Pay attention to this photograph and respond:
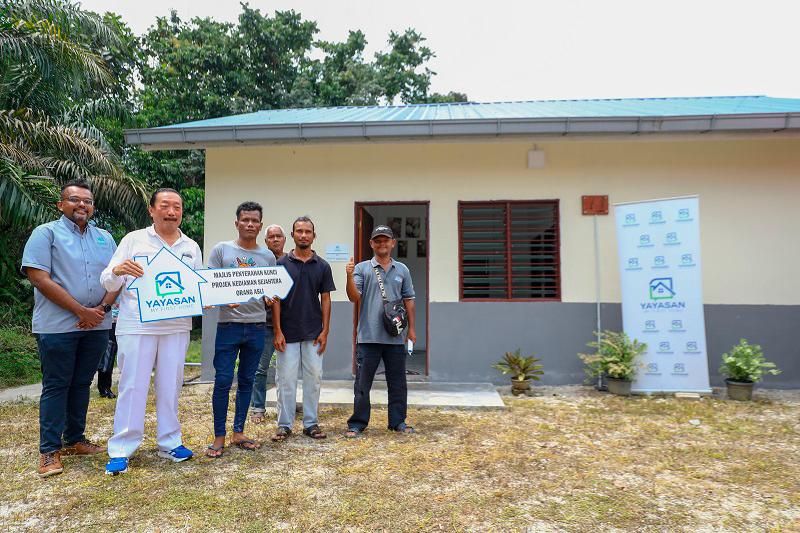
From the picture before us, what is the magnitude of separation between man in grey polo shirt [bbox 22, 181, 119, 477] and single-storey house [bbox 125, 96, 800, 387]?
3059 mm

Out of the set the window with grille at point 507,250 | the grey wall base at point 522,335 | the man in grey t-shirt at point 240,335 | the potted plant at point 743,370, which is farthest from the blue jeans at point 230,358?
the potted plant at point 743,370

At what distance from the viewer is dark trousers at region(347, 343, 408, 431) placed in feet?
14.0

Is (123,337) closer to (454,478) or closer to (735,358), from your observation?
(454,478)

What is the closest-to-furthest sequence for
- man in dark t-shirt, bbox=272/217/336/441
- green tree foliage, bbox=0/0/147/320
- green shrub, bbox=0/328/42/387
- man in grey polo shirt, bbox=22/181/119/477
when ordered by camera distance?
man in grey polo shirt, bbox=22/181/119/477 < man in dark t-shirt, bbox=272/217/336/441 < green shrub, bbox=0/328/42/387 < green tree foliage, bbox=0/0/147/320

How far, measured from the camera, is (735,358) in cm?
567

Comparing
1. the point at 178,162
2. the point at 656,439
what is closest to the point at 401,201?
the point at 656,439

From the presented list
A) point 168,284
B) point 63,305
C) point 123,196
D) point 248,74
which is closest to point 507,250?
point 168,284

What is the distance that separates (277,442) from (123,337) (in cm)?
147

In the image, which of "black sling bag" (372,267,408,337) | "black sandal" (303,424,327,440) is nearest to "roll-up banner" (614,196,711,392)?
"black sling bag" (372,267,408,337)

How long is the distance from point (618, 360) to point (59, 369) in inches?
215

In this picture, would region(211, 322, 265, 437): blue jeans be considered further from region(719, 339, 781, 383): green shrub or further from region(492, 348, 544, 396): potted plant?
region(719, 339, 781, 383): green shrub

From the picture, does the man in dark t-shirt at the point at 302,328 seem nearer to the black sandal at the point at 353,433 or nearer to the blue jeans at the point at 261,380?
the black sandal at the point at 353,433

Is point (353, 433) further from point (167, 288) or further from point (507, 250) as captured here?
point (507, 250)

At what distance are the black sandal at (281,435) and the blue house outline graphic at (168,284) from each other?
1.46 m
